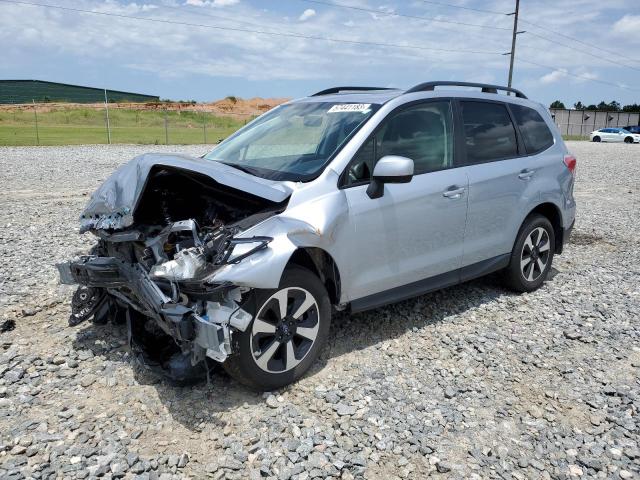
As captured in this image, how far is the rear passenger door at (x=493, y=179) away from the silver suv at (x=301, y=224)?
0.06 ft

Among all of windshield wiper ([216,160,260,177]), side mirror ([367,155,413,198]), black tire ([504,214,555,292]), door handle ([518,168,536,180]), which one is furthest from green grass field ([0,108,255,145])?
side mirror ([367,155,413,198])

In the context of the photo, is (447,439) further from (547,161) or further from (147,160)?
(547,161)

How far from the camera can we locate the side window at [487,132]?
4.77 metres

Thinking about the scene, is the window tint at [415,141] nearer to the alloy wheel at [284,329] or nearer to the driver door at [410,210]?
the driver door at [410,210]

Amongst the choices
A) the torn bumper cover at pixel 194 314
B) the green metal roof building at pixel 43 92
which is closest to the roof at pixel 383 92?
the torn bumper cover at pixel 194 314

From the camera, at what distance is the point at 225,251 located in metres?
3.17

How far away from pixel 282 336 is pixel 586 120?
68.9m

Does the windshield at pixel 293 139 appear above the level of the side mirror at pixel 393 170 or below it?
above

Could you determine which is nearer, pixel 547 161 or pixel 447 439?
pixel 447 439

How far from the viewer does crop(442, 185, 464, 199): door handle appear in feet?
14.4

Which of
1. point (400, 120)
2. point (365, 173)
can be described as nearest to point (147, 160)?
point (365, 173)

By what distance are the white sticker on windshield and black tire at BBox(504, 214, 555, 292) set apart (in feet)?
7.20

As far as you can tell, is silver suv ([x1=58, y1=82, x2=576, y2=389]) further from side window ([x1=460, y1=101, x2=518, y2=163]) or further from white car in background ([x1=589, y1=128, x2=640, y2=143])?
white car in background ([x1=589, y1=128, x2=640, y2=143])

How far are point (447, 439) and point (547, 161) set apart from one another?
345cm
